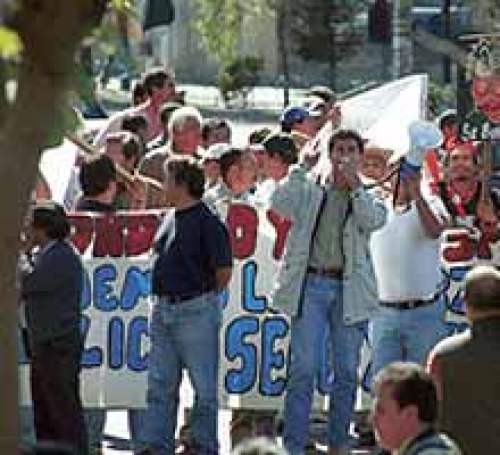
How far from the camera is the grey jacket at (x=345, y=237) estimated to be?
10.1 meters

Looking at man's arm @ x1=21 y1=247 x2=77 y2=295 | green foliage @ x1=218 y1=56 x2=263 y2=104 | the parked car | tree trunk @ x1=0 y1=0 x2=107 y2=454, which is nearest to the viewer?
tree trunk @ x1=0 y1=0 x2=107 y2=454

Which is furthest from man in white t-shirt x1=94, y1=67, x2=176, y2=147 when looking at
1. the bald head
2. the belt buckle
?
the bald head

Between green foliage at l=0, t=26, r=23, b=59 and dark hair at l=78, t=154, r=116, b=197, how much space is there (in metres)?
6.99

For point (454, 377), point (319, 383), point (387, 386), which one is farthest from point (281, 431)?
point (387, 386)

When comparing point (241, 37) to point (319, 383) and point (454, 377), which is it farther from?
point (454, 377)

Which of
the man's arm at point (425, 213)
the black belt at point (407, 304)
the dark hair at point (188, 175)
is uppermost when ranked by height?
the dark hair at point (188, 175)

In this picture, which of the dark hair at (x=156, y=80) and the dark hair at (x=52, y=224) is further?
the dark hair at (x=156, y=80)

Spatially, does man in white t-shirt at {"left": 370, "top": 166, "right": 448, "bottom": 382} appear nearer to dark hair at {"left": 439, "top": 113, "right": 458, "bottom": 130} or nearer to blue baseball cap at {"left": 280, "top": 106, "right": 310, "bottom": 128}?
blue baseball cap at {"left": 280, "top": 106, "right": 310, "bottom": 128}

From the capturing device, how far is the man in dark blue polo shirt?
9867 mm

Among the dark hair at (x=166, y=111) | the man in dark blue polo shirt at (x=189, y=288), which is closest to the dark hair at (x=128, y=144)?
the dark hair at (x=166, y=111)

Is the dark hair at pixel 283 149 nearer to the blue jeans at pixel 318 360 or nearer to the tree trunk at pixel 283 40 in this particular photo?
the blue jeans at pixel 318 360

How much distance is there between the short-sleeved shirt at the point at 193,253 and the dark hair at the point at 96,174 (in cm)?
100

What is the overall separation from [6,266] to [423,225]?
6.60 m

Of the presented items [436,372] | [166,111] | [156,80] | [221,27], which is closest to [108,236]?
[166,111]
